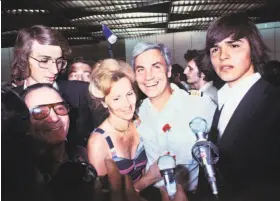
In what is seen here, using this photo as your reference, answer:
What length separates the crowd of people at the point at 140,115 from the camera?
1.93 metres

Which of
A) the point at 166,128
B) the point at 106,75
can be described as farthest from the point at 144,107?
the point at 106,75

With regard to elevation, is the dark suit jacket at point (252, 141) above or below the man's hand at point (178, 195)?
above

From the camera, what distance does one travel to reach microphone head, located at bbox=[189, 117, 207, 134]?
6.28ft

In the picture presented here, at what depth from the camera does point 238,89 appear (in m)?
1.93

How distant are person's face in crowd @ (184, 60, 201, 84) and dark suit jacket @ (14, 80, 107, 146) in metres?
0.55

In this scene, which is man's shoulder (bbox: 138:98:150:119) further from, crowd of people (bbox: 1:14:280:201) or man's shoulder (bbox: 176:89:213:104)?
man's shoulder (bbox: 176:89:213:104)

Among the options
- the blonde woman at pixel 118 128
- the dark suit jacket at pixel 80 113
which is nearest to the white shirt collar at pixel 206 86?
the blonde woman at pixel 118 128

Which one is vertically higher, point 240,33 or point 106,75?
point 240,33

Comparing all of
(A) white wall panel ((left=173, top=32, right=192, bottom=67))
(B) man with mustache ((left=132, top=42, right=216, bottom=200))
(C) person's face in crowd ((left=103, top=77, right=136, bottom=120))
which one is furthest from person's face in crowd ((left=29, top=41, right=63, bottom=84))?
(A) white wall panel ((left=173, top=32, right=192, bottom=67))

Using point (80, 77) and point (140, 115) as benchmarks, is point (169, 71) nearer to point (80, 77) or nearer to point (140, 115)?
point (140, 115)

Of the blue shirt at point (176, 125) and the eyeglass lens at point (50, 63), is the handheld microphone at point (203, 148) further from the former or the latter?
the eyeglass lens at point (50, 63)

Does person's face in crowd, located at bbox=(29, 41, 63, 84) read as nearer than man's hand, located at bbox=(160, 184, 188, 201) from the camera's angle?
Yes

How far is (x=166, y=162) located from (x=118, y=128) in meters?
0.35

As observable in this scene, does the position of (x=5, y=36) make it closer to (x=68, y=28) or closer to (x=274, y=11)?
(x=68, y=28)
